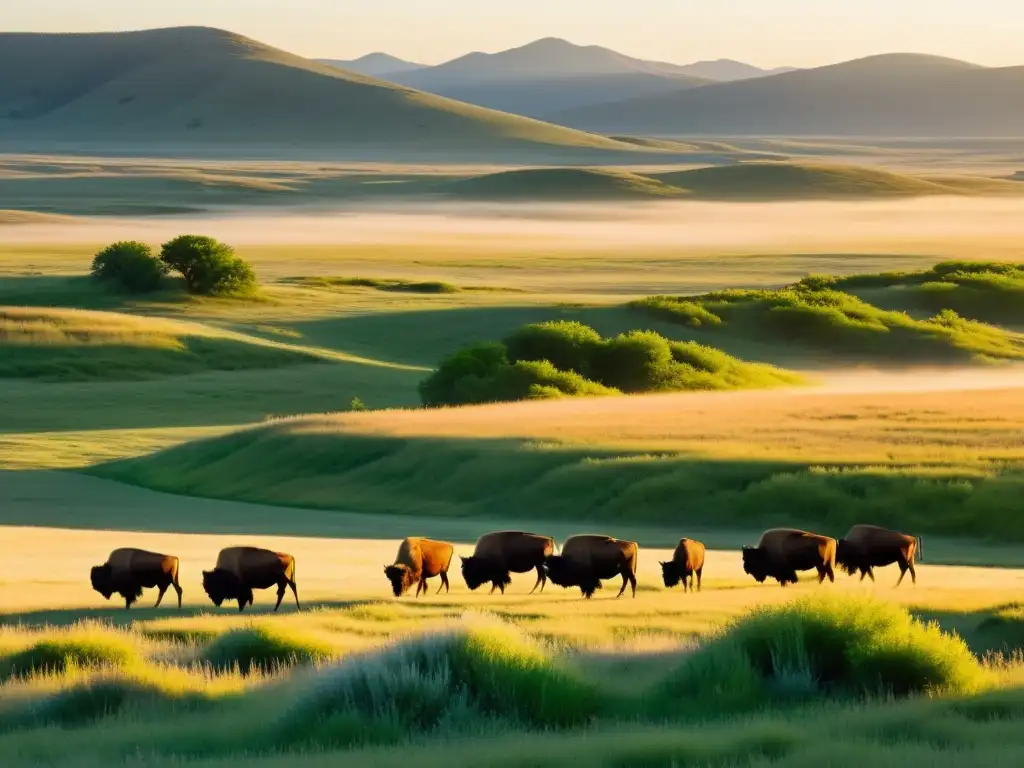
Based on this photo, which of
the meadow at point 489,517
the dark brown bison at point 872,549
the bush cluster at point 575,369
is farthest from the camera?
the bush cluster at point 575,369

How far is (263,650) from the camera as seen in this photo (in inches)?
671

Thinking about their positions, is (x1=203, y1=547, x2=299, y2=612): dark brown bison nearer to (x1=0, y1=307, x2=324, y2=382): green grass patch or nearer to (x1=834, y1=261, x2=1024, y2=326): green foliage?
(x1=0, y1=307, x2=324, y2=382): green grass patch

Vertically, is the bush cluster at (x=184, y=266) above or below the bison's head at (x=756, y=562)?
above

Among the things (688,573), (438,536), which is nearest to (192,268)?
(438,536)

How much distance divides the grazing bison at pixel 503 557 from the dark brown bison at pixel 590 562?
409 mm

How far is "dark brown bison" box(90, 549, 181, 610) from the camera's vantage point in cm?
2141

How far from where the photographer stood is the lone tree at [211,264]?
10219 cm

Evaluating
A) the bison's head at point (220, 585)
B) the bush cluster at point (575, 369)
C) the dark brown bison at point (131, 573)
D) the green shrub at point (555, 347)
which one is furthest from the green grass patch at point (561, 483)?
the green shrub at point (555, 347)

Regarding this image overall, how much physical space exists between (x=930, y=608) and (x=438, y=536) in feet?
48.9

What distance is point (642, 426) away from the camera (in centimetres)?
→ 4866

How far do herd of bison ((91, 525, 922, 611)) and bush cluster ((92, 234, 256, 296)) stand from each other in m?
79.3

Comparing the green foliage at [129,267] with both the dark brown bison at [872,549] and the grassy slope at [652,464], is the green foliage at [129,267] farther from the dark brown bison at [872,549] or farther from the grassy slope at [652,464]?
the dark brown bison at [872,549]

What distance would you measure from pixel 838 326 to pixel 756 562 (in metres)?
74.8

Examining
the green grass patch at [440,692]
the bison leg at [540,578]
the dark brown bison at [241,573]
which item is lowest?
the bison leg at [540,578]
